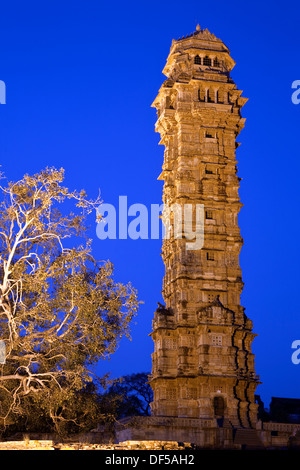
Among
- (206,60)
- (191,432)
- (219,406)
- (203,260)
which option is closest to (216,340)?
(219,406)

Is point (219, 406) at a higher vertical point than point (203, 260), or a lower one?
lower

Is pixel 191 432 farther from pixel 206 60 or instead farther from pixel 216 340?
pixel 206 60

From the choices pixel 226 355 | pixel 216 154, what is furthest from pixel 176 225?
pixel 226 355

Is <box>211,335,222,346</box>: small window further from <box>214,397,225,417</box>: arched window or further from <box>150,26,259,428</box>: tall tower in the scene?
<box>214,397,225,417</box>: arched window

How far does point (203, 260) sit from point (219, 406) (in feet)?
37.8

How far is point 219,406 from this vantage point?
5572 cm

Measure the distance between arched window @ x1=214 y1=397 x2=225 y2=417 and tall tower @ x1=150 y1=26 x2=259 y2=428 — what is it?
0.25 feet

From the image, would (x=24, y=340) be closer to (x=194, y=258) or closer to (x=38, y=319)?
(x=38, y=319)

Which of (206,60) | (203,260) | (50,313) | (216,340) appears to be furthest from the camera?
(206,60)

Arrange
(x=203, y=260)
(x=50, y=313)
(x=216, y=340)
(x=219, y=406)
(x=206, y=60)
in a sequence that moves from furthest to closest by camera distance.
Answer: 1. (x=206, y=60)
2. (x=203, y=260)
3. (x=216, y=340)
4. (x=219, y=406)
5. (x=50, y=313)

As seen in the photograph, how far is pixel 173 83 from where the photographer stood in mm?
63719

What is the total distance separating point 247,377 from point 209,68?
26.7 meters

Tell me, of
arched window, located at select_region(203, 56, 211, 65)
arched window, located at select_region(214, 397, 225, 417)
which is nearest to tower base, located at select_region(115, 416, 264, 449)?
arched window, located at select_region(214, 397, 225, 417)

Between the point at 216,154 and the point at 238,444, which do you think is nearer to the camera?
the point at 238,444
